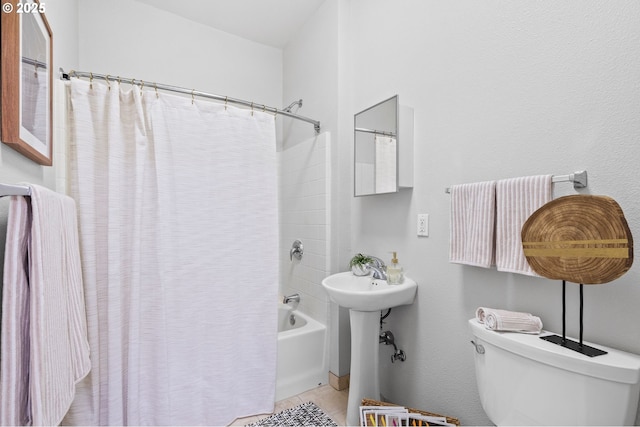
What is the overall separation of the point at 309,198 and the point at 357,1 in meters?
1.44

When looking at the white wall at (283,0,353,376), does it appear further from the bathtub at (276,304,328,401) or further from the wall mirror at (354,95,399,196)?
the wall mirror at (354,95,399,196)

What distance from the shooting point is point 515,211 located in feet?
3.72

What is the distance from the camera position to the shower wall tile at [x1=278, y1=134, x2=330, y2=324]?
2.21 metres

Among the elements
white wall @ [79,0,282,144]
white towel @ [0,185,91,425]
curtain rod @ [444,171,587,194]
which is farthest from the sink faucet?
white wall @ [79,0,282,144]

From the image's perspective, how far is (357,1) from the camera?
2.05 m

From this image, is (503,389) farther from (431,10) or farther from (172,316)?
(431,10)

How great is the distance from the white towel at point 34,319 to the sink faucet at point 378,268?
1.43m

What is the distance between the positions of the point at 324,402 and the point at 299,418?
23 centimetres

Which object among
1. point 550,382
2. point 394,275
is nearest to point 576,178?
point 550,382

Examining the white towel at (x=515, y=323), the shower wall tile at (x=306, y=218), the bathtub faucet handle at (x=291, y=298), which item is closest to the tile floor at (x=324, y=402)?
the shower wall tile at (x=306, y=218)

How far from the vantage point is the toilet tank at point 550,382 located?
82 cm

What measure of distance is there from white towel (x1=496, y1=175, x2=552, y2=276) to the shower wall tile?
119 centimetres

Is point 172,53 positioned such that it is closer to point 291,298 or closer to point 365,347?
point 291,298

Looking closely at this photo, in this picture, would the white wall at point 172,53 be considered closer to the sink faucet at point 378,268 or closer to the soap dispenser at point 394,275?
the sink faucet at point 378,268
